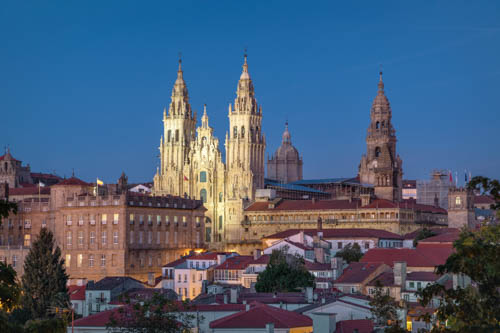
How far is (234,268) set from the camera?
108 m

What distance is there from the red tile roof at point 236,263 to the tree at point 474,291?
77084 mm

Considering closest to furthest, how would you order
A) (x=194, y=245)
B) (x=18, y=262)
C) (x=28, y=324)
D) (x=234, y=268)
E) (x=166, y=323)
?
(x=28, y=324)
(x=166, y=323)
(x=234, y=268)
(x=18, y=262)
(x=194, y=245)

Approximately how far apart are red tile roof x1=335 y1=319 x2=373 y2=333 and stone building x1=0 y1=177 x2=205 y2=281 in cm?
6854

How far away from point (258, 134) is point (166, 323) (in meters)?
117

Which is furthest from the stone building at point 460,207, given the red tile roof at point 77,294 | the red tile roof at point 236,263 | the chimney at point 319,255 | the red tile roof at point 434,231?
the red tile roof at point 77,294

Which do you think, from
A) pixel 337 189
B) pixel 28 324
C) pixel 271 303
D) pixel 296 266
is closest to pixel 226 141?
pixel 337 189

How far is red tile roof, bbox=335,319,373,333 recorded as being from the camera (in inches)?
2162

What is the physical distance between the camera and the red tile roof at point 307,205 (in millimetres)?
149387

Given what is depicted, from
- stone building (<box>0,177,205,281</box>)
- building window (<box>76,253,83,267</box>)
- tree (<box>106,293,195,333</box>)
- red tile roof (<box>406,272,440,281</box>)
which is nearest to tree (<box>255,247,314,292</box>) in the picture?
red tile roof (<box>406,272,440,281</box>)

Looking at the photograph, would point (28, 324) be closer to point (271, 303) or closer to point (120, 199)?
point (271, 303)

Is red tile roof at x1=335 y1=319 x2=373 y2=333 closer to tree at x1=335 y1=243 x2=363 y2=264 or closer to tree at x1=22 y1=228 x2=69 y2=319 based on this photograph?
tree at x1=22 y1=228 x2=69 y2=319

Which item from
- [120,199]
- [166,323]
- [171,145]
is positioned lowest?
[166,323]

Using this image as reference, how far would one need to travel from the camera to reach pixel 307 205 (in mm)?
153250

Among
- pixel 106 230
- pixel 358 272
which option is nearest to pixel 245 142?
pixel 106 230
